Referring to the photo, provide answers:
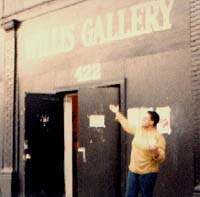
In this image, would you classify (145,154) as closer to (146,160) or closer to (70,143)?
(146,160)

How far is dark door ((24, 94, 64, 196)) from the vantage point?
36.6 ft

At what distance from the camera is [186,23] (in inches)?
359

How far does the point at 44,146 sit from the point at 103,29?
2676 millimetres

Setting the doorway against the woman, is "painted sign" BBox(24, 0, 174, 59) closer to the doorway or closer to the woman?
the doorway

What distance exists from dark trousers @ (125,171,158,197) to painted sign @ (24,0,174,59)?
2.80 metres

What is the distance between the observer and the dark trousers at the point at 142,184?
7.91 metres

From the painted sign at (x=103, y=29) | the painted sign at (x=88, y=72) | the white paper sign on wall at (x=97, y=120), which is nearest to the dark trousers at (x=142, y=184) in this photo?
the white paper sign on wall at (x=97, y=120)

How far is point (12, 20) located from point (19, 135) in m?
2.65

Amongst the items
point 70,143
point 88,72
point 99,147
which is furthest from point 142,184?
point 70,143

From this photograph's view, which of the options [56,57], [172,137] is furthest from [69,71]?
[172,137]

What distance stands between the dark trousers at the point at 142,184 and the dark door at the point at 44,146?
3583 millimetres

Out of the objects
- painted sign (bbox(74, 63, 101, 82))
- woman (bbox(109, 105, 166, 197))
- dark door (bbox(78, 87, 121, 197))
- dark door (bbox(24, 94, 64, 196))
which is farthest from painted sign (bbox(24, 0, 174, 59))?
woman (bbox(109, 105, 166, 197))

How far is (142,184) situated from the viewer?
7.93 metres

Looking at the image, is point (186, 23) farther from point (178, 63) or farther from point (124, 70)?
point (124, 70)
